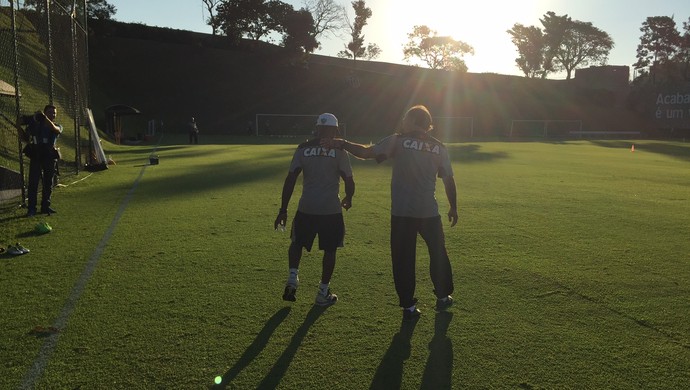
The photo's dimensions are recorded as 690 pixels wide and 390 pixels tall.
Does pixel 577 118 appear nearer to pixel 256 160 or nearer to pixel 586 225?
pixel 256 160

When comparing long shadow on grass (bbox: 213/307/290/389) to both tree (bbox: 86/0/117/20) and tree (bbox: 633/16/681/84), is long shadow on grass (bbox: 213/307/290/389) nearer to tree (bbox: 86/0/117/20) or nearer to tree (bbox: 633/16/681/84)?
tree (bbox: 86/0/117/20)

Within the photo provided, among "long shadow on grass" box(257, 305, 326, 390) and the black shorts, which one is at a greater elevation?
the black shorts

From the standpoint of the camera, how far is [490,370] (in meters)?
3.74

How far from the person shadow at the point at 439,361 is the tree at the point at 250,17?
208 feet

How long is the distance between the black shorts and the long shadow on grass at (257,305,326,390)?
617 millimetres

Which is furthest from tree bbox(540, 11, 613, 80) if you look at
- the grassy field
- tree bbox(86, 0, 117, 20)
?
the grassy field

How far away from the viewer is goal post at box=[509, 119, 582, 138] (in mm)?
63656

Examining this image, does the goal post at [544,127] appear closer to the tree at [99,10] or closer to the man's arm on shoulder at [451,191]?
the tree at [99,10]

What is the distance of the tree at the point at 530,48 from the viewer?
100500mm

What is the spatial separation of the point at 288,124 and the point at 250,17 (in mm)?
17460

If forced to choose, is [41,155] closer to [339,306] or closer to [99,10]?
[339,306]

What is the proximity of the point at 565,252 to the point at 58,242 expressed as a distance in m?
7.09

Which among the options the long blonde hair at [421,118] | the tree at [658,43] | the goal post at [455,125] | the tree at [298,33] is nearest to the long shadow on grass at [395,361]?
the long blonde hair at [421,118]

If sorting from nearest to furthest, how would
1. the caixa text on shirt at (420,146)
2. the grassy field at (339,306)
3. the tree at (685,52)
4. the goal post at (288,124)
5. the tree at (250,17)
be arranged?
the grassy field at (339,306)
the caixa text on shirt at (420,146)
the goal post at (288,124)
the tree at (250,17)
the tree at (685,52)
